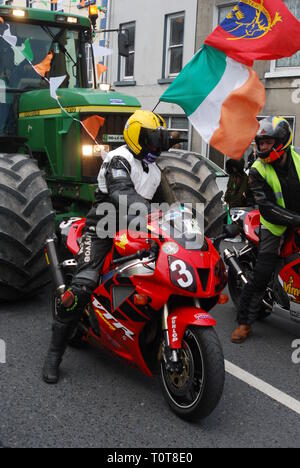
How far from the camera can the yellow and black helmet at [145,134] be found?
4.09 m

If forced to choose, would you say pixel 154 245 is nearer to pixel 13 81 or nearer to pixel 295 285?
pixel 295 285

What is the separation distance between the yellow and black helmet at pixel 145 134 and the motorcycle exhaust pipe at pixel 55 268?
1097 mm

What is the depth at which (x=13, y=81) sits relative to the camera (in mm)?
7117

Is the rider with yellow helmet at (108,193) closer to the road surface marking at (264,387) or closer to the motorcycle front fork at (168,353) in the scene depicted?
the motorcycle front fork at (168,353)

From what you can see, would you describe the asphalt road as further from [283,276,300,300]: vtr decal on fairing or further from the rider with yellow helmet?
[283,276,300,300]: vtr decal on fairing

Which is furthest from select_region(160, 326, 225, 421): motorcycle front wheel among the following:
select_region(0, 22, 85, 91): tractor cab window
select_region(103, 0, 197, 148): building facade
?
select_region(103, 0, 197, 148): building facade

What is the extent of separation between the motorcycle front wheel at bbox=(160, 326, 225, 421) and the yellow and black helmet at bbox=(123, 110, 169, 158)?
1.26 m

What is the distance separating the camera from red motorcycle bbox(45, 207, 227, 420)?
3.53 meters

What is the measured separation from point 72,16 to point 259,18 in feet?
9.24

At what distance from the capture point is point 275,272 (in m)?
5.20

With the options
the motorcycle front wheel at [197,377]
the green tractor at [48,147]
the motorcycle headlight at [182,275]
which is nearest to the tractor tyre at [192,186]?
the green tractor at [48,147]

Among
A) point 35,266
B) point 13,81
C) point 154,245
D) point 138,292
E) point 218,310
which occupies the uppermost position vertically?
point 13,81

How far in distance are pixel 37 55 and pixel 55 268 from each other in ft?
10.9

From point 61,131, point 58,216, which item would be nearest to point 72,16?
point 61,131
